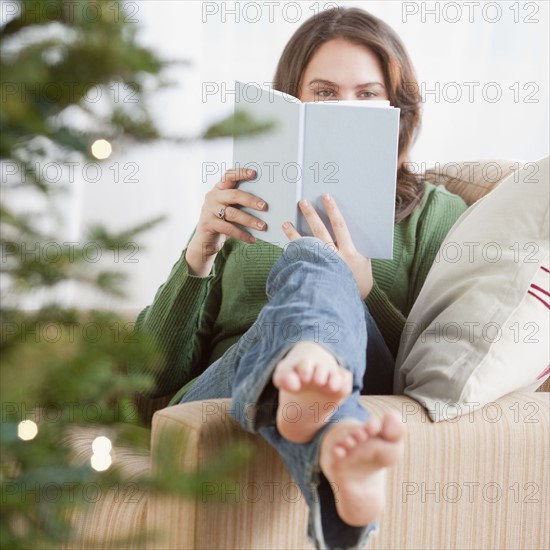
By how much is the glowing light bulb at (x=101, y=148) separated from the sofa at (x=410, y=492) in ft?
1.78

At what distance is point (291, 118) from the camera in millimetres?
1333

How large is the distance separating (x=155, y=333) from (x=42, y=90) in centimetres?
110

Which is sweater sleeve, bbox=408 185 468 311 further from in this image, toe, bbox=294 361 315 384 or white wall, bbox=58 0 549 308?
white wall, bbox=58 0 549 308

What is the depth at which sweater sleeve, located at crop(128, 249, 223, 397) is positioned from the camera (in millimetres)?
1564

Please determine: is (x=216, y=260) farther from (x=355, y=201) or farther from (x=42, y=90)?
(x=42, y=90)

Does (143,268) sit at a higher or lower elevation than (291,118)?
lower

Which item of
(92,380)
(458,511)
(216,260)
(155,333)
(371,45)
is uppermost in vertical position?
(371,45)

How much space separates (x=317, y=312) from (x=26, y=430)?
0.52 meters

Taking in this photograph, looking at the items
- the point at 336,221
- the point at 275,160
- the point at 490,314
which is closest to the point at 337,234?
the point at 336,221

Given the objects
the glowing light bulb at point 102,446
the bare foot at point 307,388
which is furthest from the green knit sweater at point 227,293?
the glowing light bulb at point 102,446

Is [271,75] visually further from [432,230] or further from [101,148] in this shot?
[101,148]

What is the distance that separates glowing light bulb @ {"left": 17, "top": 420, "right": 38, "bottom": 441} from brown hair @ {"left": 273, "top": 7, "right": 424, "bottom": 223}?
1.19m

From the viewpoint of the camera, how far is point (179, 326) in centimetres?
158

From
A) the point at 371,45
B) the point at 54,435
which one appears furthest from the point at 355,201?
the point at 54,435
